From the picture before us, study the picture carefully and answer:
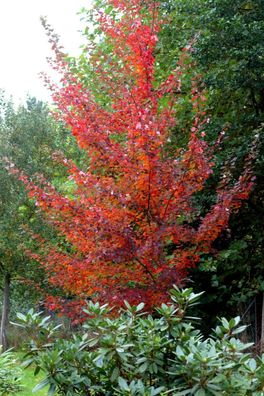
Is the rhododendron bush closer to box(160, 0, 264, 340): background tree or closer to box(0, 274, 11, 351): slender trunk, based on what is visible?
box(160, 0, 264, 340): background tree

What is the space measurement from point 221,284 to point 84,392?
5672 mm

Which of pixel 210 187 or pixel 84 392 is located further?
pixel 210 187

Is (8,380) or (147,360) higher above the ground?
(147,360)

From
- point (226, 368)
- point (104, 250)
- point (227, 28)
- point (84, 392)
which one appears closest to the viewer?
point (226, 368)

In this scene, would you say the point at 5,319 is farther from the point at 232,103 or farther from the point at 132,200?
the point at 132,200

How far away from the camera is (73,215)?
6336mm

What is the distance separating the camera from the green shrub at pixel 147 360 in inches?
116

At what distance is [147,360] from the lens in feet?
10.5

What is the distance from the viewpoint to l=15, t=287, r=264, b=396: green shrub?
116 inches

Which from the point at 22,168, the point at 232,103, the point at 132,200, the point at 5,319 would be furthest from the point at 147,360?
the point at 5,319

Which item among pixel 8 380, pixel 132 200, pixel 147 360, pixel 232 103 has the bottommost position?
pixel 8 380

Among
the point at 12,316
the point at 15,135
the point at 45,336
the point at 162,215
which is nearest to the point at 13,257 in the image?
the point at 15,135

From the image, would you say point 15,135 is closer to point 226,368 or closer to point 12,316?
point 12,316

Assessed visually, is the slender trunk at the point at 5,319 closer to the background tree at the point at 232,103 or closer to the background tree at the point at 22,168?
the background tree at the point at 22,168
